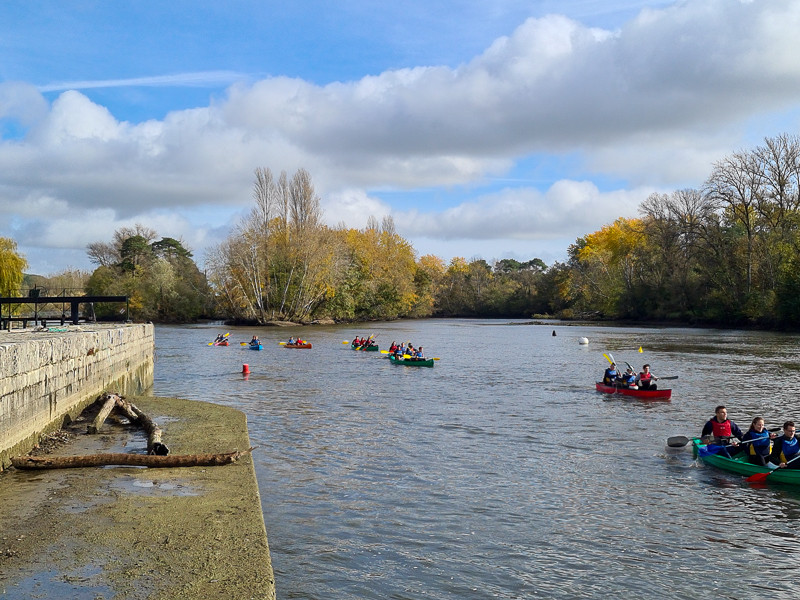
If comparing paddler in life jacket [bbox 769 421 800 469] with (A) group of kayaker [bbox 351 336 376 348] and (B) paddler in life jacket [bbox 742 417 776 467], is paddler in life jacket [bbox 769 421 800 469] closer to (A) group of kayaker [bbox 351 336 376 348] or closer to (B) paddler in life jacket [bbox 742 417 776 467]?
(B) paddler in life jacket [bbox 742 417 776 467]

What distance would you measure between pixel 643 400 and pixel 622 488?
12.4 metres

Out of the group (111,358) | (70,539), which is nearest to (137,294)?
(111,358)

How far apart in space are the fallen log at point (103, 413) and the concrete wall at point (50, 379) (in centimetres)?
62

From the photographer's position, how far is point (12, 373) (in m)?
10.7

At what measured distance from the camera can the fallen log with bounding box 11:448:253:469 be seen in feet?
35.4

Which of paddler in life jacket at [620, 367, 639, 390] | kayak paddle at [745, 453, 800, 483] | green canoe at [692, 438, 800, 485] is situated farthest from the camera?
paddler in life jacket at [620, 367, 639, 390]

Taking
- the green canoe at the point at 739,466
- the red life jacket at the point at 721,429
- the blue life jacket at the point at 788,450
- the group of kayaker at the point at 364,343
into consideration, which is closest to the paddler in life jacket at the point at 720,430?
the red life jacket at the point at 721,429

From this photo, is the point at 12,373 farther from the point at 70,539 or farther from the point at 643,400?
the point at 643,400

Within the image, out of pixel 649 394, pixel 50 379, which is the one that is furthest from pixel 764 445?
pixel 50 379

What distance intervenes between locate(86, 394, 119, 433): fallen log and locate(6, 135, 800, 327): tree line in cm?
4732

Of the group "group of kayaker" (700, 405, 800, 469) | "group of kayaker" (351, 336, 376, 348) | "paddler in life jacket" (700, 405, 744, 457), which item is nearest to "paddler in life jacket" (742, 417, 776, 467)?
"group of kayaker" (700, 405, 800, 469)

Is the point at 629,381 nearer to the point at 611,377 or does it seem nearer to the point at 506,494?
the point at 611,377

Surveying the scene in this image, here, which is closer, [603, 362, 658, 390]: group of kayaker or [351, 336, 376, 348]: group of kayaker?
[603, 362, 658, 390]: group of kayaker

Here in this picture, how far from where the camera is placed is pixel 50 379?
13234 millimetres
